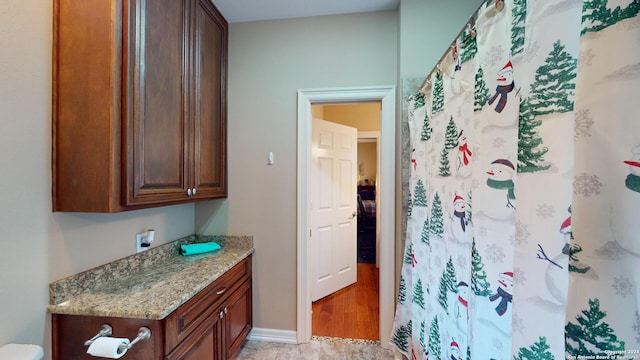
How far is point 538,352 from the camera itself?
0.58 metres

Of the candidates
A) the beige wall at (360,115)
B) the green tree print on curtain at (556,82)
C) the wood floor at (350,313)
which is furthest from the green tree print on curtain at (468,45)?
the beige wall at (360,115)

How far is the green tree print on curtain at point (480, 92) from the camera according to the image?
0.78m

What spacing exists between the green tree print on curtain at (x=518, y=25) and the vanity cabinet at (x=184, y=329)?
1622 millimetres

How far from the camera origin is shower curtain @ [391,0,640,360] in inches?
17.4

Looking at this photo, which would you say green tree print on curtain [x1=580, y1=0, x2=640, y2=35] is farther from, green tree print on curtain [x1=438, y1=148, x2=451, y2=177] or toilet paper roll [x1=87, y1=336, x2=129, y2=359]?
toilet paper roll [x1=87, y1=336, x2=129, y2=359]

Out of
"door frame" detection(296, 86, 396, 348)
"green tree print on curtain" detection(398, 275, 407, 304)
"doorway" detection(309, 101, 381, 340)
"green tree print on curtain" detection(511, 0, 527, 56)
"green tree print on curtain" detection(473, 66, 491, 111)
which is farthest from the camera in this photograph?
"doorway" detection(309, 101, 381, 340)

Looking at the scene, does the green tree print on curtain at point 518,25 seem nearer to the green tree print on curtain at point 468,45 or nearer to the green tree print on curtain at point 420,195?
the green tree print on curtain at point 468,45

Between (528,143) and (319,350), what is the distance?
201cm

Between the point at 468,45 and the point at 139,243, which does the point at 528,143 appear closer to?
the point at 468,45

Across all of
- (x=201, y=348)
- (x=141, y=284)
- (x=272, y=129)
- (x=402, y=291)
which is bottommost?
(x=201, y=348)

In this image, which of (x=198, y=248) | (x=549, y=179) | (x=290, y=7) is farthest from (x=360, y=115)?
(x=549, y=179)

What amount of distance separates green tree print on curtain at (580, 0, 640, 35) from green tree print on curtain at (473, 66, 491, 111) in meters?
0.30

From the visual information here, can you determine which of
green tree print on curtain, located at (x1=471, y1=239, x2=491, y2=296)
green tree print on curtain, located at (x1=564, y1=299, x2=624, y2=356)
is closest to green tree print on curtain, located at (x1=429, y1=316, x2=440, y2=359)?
green tree print on curtain, located at (x1=471, y1=239, x2=491, y2=296)

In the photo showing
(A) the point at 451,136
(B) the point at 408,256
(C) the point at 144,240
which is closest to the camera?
(A) the point at 451,136
